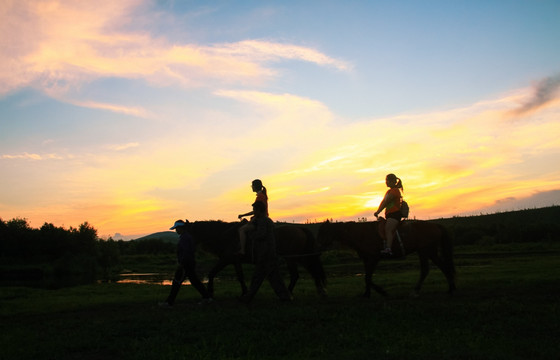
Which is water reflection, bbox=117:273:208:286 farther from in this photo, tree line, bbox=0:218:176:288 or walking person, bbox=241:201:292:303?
tree line, bbox=0:218:176:288

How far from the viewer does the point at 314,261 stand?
13938 mm

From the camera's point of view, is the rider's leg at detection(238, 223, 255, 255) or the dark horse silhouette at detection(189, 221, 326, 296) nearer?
the rider's leg at detection(238, 223, 255, 255)

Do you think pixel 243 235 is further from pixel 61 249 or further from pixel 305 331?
pixel 61 249

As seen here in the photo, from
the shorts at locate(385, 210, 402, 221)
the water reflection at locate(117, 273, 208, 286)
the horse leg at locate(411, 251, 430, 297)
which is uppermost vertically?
the shorts at locate(385, 210, 402, 221)

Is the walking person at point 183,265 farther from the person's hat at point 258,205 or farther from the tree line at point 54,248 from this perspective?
the tree line at point 54,248

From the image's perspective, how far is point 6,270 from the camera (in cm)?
4616

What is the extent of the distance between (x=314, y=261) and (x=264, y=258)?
2.95 m

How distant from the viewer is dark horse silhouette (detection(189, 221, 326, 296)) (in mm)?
13859

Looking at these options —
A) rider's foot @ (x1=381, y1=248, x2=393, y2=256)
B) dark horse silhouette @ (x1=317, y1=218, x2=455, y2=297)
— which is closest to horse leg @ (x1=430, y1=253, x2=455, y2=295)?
dark horse silhouette @ (x1=317, y1=218, x2=455, y2=297)

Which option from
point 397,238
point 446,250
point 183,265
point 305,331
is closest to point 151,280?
point 183,265

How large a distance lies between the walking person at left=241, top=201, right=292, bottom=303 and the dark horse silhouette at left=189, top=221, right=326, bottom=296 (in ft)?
7.04

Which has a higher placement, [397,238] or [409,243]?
[397,238]

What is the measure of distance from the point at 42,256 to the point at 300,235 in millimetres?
46951

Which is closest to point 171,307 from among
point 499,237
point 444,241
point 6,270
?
point 444,241
